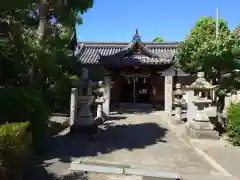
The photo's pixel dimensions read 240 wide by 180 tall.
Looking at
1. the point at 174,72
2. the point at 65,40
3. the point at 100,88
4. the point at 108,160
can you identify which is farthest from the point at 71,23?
the point at 174,72

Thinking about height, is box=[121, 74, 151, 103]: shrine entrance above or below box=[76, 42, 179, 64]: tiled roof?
below

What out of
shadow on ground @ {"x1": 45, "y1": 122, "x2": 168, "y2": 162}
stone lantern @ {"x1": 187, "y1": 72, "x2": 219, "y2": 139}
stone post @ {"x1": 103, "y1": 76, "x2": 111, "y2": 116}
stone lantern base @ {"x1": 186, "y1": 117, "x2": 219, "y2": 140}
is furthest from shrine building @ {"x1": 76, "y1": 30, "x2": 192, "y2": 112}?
stone lantern base @ {"x1": 186, "y1": 117, "x2": 219, "y2": 140}

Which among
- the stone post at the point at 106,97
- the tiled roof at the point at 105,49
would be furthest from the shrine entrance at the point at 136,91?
the stone post at the point at 106,97

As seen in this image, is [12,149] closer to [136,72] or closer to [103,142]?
[103,142]

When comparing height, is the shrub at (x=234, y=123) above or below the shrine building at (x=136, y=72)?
below

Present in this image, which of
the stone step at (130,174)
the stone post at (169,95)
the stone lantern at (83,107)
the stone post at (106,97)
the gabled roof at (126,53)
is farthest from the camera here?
the gabled roof at (126,53)

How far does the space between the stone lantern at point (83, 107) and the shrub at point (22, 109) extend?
5064 millimetres

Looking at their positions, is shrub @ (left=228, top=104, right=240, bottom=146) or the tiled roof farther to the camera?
the tiled roof

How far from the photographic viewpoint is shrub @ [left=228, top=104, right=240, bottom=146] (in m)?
9.32

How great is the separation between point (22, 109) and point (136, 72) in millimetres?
18865

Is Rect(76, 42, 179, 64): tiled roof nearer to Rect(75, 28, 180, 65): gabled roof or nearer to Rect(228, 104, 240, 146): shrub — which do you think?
Rect(75, 28, 180, 65): gabled roof

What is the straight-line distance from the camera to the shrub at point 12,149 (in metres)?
3.81

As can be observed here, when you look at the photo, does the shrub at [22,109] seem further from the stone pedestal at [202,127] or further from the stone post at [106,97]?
the stone post at [106,97]

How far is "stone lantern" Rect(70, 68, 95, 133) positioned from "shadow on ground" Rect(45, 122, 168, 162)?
45 cm
